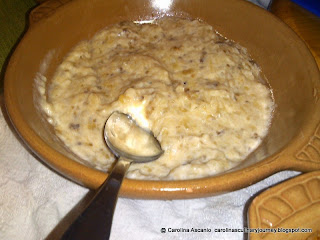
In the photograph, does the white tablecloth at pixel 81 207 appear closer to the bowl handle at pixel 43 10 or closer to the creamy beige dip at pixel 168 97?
the creamy beige dip at pixel 168 97

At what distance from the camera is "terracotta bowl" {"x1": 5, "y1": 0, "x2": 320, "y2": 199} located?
1121 millimetres

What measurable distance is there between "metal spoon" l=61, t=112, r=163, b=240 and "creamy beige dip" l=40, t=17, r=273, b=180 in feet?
0.17

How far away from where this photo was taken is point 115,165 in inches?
46.5

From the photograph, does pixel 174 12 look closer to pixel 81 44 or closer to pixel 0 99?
pixel 81 44

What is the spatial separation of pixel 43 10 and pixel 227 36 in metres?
0.97

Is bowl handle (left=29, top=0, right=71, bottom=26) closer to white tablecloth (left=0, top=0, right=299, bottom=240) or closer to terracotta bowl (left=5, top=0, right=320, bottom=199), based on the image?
terracotta bowl (left=5, top=0, right=320, bottom=199)

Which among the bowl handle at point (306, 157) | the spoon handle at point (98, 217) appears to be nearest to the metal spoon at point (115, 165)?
the spoon handle at point (98, 217)

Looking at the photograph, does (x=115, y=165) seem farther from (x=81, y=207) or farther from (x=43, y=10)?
(x=43, y=10)

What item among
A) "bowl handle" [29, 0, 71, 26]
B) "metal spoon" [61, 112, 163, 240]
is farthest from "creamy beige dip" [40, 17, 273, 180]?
"bowl handle" [29, 0, 71, 26]

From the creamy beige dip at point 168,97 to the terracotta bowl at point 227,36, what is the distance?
0.23 ft

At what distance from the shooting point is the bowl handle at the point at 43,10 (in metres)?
1.74

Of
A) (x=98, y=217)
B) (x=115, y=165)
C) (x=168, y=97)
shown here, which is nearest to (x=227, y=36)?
(x=168, y=97)

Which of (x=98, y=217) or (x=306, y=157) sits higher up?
(x=306, y=157)

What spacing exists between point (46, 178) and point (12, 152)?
0.22m
